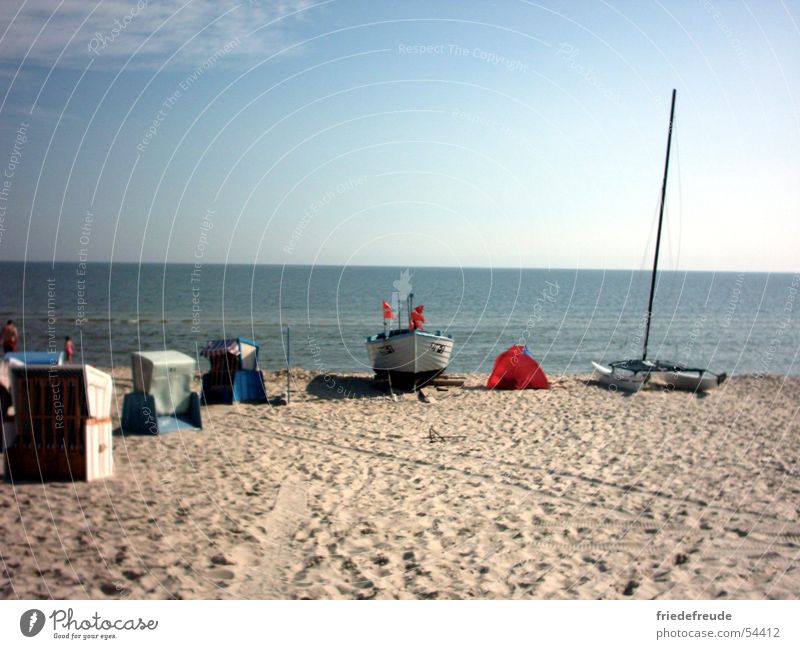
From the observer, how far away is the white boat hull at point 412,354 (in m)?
20.9

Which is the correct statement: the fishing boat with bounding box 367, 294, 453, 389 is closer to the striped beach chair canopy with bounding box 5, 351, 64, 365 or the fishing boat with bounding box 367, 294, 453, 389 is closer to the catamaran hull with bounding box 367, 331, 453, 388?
the catamaran hull with bounding box 367, 331, 453, 388

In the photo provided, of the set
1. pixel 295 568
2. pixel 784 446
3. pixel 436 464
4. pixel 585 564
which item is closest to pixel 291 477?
pixel 436 464

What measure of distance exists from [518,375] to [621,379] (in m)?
3.45

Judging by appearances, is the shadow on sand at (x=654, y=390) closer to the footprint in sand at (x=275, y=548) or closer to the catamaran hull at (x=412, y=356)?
the catamaran hull at (x=412, y=356)

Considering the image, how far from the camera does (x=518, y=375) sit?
20.7 metres

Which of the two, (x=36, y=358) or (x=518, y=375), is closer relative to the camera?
(x=36, y=358)

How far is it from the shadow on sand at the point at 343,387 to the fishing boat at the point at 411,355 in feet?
2.53

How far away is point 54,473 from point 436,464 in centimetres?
589

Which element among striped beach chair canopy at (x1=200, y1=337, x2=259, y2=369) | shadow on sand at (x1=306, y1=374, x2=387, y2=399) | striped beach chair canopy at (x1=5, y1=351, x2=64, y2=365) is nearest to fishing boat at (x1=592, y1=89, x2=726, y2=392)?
shadow on sand at (x1=306, y1=374, x2=387, y2=399)

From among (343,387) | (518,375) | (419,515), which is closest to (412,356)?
(343,387)

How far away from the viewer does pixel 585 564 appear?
709 centimetres

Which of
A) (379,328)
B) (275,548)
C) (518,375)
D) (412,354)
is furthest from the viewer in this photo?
(379,328)

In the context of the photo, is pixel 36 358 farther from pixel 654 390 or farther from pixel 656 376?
pixel 656 376

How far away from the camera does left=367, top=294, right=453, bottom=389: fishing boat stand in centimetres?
2095
